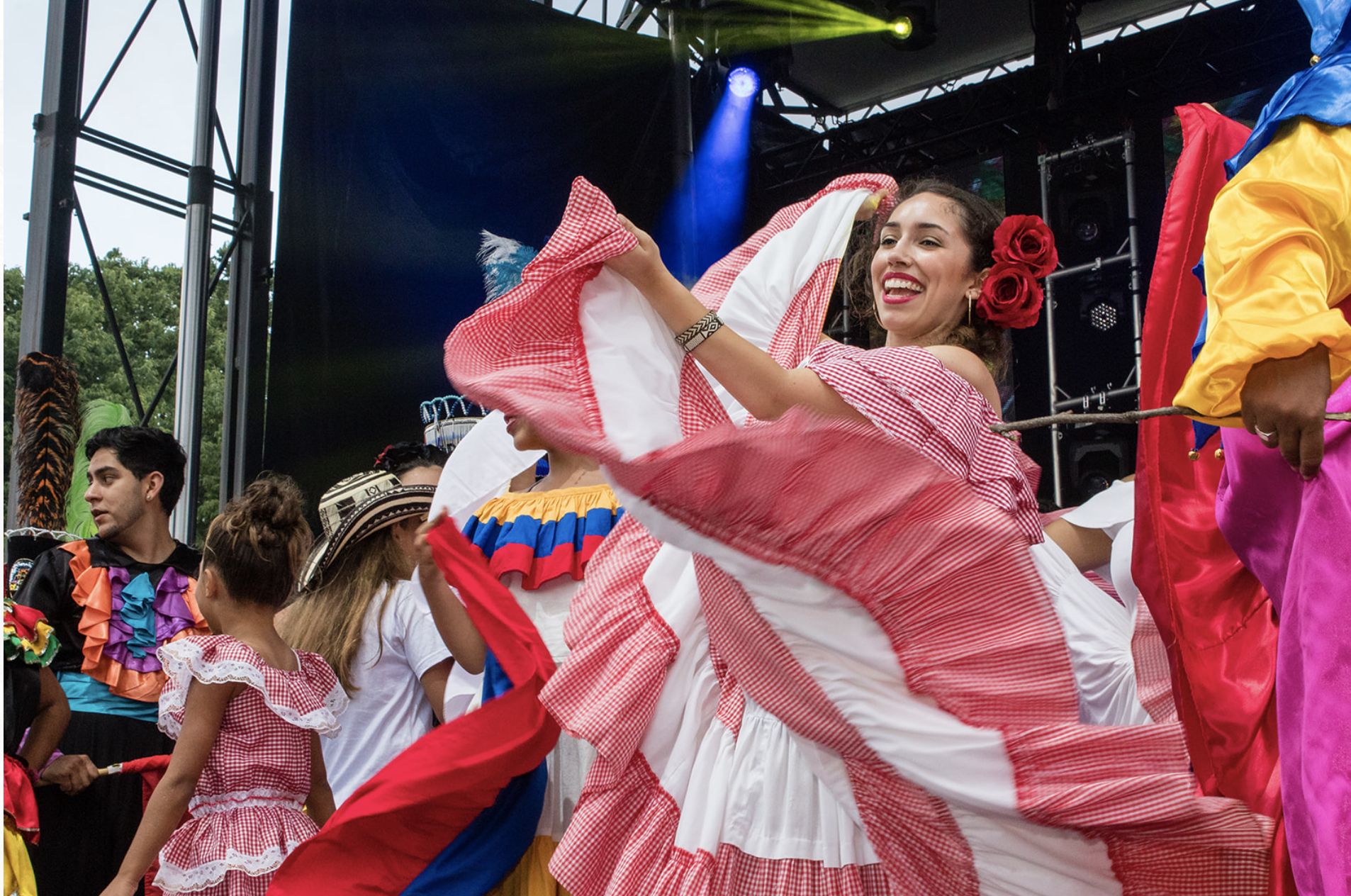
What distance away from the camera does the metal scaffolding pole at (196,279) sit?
5.21 metres

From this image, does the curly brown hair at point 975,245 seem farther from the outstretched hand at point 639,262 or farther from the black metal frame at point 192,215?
the black metal frame at point 192,215

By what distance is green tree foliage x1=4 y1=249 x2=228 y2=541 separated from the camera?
410 inches

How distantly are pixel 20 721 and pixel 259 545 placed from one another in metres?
0.82

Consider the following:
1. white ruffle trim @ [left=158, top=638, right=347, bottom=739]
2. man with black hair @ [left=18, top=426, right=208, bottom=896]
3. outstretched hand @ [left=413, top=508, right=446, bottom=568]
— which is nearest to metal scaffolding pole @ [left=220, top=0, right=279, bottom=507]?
man with black hair @ [left=18, top=426, right=208, bottom=896]

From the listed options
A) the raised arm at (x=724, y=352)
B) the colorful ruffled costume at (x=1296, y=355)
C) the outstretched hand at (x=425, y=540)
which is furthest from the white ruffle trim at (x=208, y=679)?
the colorful ruffled costume at (x=1296, y=355)

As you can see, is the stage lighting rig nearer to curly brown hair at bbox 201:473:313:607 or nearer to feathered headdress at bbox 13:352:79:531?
feathered headdress at bbox 13:352:79:531

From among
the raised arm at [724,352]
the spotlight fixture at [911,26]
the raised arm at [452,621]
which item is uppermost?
the spotlight fixture at [911,26]

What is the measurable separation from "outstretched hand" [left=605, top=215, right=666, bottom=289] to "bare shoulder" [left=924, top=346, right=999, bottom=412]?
50 cm

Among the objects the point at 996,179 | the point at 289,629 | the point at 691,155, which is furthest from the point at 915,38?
the point at 289,629

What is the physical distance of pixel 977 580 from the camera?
1.36 meters

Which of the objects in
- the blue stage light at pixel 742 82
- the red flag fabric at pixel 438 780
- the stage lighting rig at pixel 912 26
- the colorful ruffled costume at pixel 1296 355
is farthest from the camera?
the blue stage light at pixel 742 82

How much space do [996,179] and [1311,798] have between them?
22.6 feet

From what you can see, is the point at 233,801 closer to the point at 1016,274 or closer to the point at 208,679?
the point at 208,679

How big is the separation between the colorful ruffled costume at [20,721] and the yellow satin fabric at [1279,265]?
109 inches
